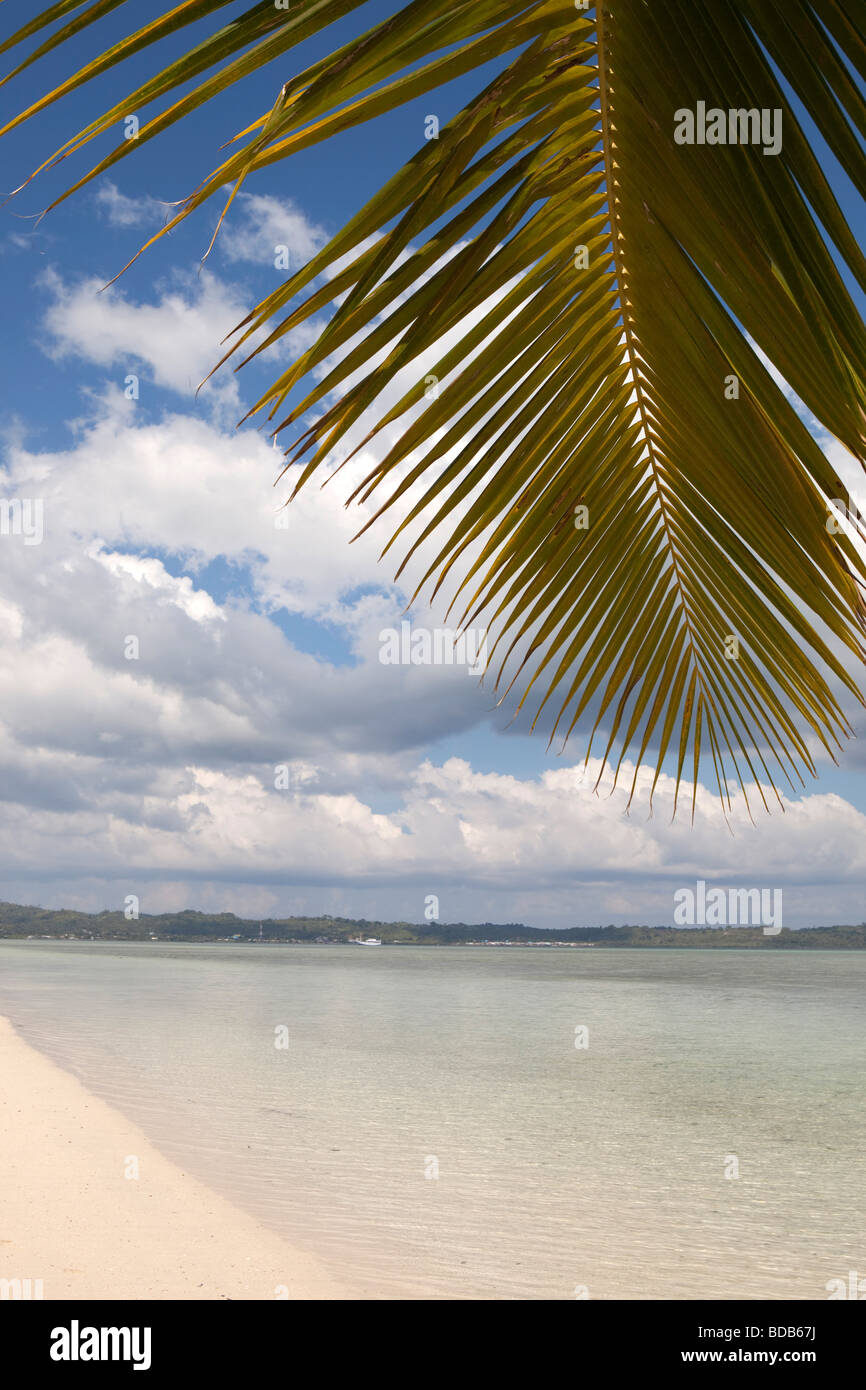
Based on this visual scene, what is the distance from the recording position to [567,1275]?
6.12 m

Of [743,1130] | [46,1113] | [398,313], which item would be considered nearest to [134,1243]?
[46,1113]

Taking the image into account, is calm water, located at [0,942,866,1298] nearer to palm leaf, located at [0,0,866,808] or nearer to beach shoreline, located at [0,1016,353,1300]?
beach shoreline, located at [0,1016,353,1300]

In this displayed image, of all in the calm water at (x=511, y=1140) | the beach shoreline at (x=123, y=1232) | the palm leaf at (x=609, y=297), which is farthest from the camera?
the calm water at (x=511, y=1140)

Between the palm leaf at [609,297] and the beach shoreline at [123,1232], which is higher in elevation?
the palm leaf at [609,297]

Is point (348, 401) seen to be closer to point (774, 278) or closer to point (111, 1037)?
point (774, 278)

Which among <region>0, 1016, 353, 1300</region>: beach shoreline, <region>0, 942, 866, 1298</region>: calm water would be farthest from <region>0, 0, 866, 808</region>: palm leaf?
<region>0, 942, 866, 1298</region>: calm water

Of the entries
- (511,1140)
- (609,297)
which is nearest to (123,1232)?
(511,1140)

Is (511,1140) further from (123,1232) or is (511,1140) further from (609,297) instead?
(609,297)

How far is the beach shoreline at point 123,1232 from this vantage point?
4.97 metres

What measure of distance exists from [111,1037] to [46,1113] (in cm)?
949

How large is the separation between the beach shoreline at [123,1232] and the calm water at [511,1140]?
1.27 ft

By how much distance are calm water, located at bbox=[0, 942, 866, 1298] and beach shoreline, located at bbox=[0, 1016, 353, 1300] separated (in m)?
0.39

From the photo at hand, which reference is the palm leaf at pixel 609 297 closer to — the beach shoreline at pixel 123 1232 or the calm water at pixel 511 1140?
the beach shoreline at pixel 123 1232

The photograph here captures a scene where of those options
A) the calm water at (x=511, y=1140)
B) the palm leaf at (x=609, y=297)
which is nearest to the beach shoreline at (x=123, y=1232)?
the calm water at (x=511, y=1140)
